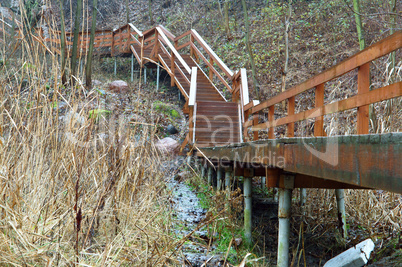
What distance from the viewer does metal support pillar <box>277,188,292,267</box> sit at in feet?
10.5

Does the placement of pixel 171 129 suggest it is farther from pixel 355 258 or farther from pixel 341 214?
pixel 355 258

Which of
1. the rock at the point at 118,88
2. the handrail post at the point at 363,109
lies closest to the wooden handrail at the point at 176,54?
the rock at the point at 118,88

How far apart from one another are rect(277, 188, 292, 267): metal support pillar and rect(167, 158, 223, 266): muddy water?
0.54 meters

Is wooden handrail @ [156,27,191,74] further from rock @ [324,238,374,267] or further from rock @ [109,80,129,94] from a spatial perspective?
rock @ [324,238,374,267]

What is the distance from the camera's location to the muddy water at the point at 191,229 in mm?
3195

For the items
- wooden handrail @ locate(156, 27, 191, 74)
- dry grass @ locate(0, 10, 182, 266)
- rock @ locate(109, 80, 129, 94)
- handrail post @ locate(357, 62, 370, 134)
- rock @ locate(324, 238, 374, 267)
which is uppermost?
wooden handrail @ locate(156, 27, 191, 74)

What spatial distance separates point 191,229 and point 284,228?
127 centimetres

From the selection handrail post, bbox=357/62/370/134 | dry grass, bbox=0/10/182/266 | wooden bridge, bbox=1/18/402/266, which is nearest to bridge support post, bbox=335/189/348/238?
wooden bridge, bbox=1/18/402/266

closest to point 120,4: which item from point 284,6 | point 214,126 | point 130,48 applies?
point 130,48

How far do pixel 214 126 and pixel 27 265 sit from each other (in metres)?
6.50

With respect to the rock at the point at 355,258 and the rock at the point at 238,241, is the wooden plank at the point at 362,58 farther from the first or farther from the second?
the rock at the point at 238,241

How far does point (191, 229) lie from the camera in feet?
13.8

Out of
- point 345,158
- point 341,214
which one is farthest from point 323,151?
point 341,214

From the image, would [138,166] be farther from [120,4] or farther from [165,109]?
[120,4]
